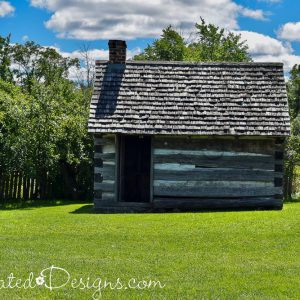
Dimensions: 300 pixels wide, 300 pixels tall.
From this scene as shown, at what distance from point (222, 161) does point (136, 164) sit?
3142mm

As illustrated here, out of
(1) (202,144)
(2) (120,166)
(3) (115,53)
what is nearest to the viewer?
(1) (202,144)

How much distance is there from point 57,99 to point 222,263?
15603 millimetres

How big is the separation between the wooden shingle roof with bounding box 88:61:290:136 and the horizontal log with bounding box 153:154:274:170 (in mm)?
835

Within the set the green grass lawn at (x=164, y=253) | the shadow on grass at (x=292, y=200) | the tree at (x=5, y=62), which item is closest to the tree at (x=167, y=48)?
the tree at (x=5, y=62)

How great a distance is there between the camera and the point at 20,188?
2239 cm

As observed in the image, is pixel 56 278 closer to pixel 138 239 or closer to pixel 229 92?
pixel 138 239

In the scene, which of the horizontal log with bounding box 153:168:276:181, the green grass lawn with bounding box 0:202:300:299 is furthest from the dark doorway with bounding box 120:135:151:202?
the green grass lawn with bounding box 0:202:300:299

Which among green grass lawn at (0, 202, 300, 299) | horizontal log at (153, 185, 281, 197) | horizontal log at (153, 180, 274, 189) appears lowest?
green grass lawn at (0, 202, 300, 299)

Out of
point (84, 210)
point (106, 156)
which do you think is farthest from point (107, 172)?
point (84, 210)

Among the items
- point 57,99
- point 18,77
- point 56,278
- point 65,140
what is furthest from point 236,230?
point 18,77

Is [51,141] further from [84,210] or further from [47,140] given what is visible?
[84,210]

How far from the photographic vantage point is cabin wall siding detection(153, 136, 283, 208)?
61.3 feet

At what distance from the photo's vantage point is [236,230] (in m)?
13.2

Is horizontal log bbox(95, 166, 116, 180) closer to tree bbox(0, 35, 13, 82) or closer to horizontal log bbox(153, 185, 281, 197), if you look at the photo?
horizontal log bbox(153, 185, 281, 197)
